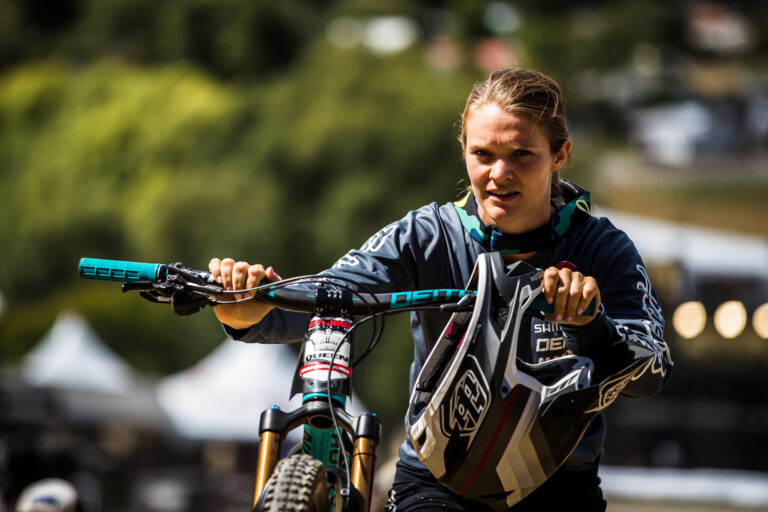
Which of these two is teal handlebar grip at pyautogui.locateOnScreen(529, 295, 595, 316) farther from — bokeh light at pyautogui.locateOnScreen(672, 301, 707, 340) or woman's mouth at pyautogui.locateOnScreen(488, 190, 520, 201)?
bokeh light at pyautogui.locateOnScreen(672, 301, 707, 340)

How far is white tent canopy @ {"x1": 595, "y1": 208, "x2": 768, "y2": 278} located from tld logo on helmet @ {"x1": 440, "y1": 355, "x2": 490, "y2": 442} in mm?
16332

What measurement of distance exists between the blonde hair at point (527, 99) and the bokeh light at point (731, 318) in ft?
31.1

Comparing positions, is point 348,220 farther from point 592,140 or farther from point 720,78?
point 720,78

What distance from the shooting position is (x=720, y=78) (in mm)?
79938

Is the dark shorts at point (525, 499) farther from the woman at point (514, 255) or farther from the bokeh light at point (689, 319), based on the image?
the bokeh light at point (689, 319)

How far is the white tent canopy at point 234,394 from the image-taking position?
18.6 m

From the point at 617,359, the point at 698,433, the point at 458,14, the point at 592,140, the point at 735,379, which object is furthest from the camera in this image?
the point at 458,14

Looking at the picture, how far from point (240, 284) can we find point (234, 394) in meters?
16.4

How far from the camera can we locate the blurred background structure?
18797mm

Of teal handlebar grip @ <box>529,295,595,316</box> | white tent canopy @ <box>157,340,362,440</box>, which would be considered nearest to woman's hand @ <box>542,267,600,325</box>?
teal handlebar grip @ <box>529,295,595,316</box>

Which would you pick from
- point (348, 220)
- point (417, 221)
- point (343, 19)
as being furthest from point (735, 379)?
point (343, 19)

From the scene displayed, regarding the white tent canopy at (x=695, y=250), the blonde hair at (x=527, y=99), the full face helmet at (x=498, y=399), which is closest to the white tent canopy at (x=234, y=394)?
the white tent canopy at (x=695, y=250)

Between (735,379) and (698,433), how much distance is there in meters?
3.49

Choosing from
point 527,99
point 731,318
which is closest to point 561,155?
point 527,99
